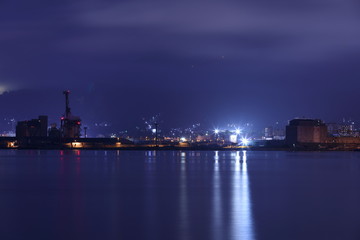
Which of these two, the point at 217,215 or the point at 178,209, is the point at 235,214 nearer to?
the point at 217,215

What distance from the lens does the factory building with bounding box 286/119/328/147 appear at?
174m

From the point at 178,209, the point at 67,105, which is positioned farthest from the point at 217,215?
the point at 67,105

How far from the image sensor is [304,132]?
571 feet

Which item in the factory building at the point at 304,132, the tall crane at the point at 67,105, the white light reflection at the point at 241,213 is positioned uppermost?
the tall crane at the point at 67,105

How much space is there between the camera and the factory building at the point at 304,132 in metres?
174

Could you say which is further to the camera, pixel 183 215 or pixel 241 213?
pixel 241 213

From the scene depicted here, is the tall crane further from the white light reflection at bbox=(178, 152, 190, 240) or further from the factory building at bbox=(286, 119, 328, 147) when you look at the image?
the white light reflection at bbox=(178, 152, 190, 240)

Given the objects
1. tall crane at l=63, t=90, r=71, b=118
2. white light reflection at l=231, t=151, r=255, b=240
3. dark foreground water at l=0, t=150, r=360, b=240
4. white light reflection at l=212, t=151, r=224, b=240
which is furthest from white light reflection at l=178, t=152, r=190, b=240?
tall crane at l=63, t=90, r=71, b=118

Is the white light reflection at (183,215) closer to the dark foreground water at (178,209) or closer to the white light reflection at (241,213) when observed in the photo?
the dark foreground water at (178,209)

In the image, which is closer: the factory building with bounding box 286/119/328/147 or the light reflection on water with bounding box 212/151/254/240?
the light reflection on water with bounding box 212/151/254/240

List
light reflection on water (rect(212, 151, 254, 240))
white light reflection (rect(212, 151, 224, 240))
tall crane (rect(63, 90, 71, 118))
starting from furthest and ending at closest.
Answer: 1. tall crane (rect(63, 90, 71, 118))
2. light reflection on water (rect(212, 151, 254, 240))
3. white light reflection (rect(212, 151, 224, 240))

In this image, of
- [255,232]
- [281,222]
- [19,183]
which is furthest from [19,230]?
[19,183]

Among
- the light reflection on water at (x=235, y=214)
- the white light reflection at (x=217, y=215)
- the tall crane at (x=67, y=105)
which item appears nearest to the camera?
the white light reflection at (x=217, y=215)

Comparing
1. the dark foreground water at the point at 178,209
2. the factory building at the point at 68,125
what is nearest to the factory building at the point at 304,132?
the factory building at the point at 68,125
